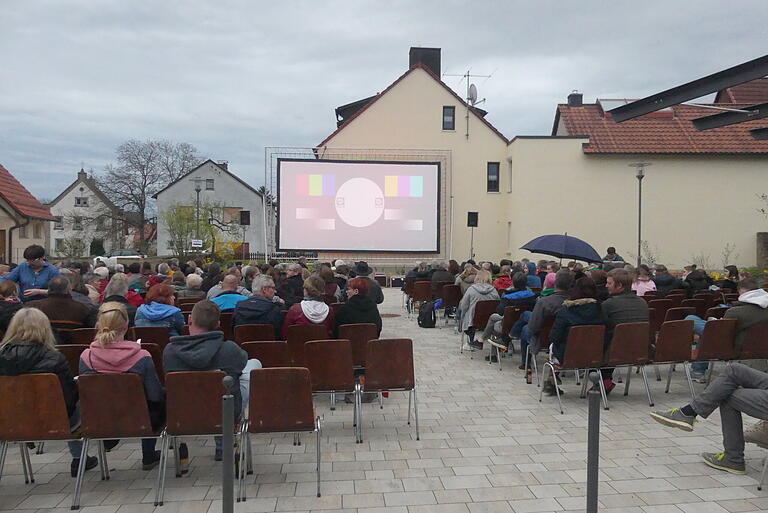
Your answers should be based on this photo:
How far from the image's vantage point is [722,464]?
4.02 m

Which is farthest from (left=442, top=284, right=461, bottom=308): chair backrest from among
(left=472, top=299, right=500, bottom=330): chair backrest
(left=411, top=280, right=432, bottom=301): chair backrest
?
(left=472, top=299, right=500, bottom=330): chair backrest

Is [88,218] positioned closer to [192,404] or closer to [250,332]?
[250,332]

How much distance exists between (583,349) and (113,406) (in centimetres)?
416

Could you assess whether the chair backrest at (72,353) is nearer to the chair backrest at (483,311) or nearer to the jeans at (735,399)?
the jeans at (735,399)

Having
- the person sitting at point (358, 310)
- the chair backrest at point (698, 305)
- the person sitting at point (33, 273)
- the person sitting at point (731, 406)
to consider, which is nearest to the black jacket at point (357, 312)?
the person sitting at point (358, 310)

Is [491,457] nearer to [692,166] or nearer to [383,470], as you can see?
[383,470]

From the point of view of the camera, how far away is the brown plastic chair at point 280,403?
367 cm

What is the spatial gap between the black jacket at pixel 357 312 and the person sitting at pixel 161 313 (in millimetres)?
1566

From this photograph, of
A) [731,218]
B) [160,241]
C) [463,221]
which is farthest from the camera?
[160,241]

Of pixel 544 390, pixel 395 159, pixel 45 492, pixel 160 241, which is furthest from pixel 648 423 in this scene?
pixel 160 241

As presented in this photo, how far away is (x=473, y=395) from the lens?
6.18 metres

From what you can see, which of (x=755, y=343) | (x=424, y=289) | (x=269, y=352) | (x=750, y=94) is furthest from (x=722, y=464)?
(x=750, y=94)

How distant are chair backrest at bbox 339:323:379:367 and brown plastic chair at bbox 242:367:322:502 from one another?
1.83m

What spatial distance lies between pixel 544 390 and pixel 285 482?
338cm
